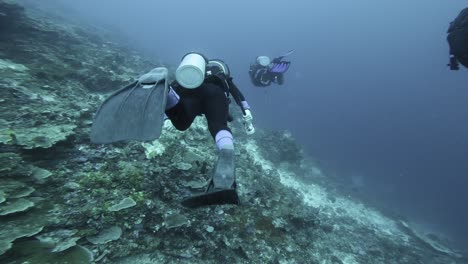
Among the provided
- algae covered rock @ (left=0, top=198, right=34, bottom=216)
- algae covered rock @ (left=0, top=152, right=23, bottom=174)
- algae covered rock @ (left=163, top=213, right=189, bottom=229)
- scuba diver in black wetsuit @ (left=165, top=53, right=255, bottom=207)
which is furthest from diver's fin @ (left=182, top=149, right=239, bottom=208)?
algae covered rock @ (left=0, top=152, right=23, bottom=174)

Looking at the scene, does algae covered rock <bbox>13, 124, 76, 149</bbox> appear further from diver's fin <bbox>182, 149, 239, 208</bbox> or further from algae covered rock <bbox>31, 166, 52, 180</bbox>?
diver's fin <bbox>182, 149, 239, 208</bbox>

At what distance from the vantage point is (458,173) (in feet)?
261

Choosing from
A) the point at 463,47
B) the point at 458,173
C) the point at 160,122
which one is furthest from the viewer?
the point at 458,173

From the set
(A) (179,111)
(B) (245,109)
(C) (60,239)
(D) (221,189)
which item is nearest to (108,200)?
(C) (60,239)

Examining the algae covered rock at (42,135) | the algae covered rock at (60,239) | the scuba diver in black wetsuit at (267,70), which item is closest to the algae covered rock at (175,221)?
the algae covered rock at (60,239)

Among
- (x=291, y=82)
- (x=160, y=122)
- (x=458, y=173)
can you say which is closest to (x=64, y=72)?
(x=160, y=122)

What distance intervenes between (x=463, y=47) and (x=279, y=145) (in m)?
9.57

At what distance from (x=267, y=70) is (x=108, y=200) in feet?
24.2

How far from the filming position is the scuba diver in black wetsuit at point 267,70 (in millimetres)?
9742

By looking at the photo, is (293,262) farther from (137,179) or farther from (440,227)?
(440,227)

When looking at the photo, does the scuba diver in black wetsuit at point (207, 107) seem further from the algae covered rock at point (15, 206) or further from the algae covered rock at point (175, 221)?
the algae covered rock at point (15, 206)

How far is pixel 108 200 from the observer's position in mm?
4062

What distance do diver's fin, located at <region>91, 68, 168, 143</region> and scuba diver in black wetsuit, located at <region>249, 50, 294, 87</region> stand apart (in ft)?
22.3

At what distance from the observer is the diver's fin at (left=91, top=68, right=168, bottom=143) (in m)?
3.18
